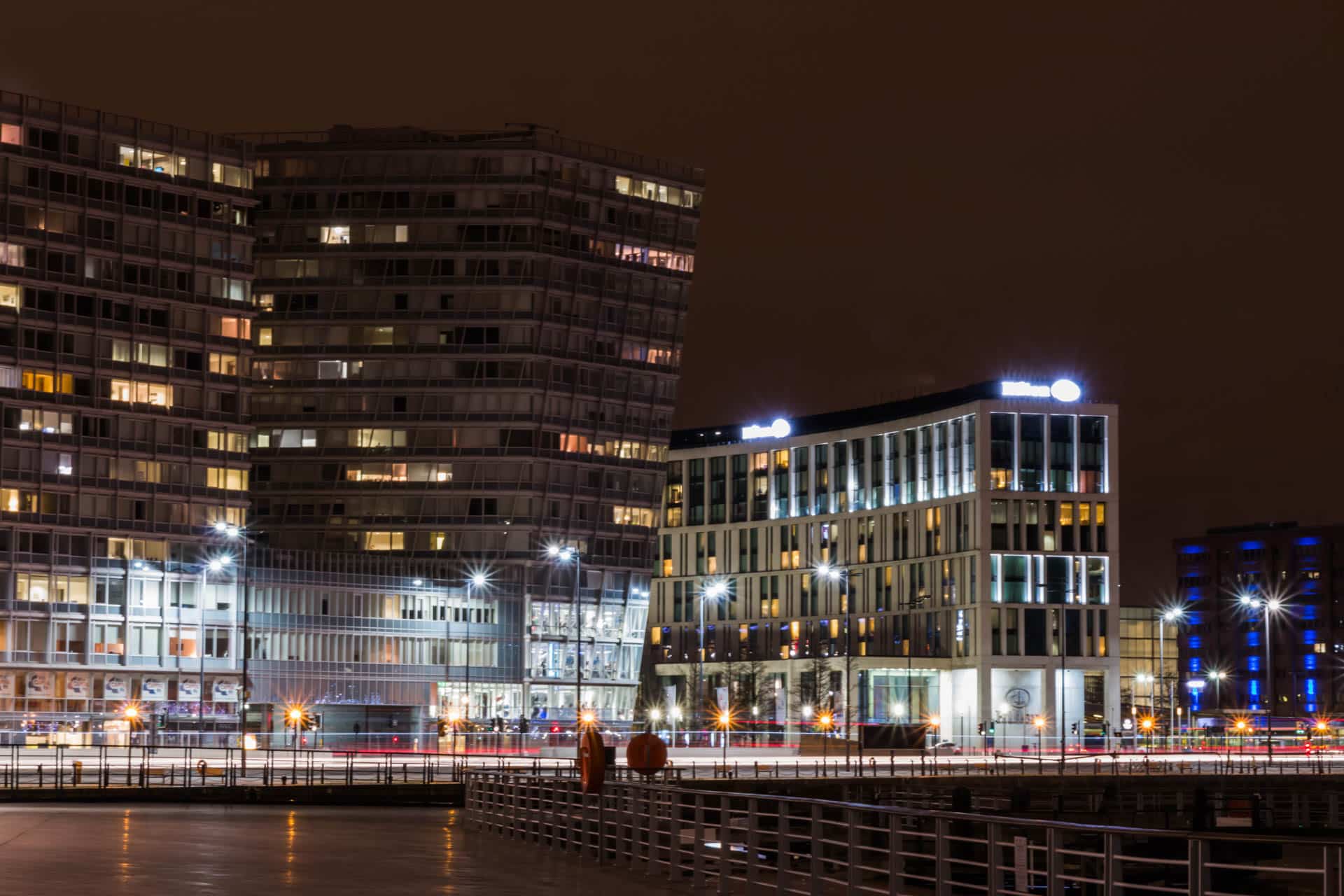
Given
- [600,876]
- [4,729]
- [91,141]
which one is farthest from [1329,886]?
[91,141]

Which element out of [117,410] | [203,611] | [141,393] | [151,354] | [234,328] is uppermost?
[234,328]

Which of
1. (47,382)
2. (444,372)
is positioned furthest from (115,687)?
(444,372)

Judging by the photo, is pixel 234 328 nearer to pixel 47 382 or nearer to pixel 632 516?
pixel 47 382

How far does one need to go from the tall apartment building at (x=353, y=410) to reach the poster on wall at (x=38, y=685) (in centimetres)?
397

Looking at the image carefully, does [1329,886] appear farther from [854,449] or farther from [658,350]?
[854,449]

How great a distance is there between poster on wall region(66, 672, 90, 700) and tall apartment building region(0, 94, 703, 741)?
1.74 meters

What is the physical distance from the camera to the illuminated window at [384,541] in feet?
564

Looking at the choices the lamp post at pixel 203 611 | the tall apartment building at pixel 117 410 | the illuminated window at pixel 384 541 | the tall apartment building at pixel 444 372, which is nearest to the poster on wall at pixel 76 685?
the tall apartment building at pixel 117 410

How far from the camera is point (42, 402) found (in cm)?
14888

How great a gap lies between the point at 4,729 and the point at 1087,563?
8799 centimetres

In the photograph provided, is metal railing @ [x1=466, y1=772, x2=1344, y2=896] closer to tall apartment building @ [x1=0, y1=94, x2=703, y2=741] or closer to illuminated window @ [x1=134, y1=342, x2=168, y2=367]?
tall apartment building @ [x1=0, y1=94, x2=703, y2=741]

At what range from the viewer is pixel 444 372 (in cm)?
17112

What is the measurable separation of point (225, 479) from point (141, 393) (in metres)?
9.67

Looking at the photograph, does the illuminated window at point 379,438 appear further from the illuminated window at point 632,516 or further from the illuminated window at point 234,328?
the illuminated window at point 632,516
